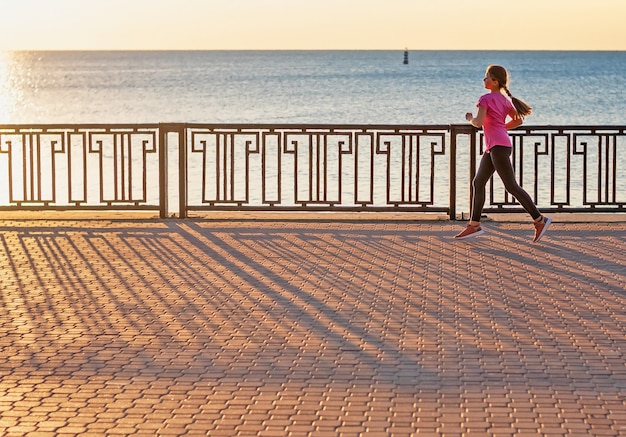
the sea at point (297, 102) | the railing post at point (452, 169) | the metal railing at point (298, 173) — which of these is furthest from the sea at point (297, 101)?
the railing post at point (452, 169)

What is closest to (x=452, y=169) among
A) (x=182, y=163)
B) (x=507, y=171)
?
(x=507, y=171)

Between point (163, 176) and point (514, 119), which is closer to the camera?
point (514, 119)

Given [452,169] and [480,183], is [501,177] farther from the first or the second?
[452,169]

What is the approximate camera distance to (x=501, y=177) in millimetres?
13469

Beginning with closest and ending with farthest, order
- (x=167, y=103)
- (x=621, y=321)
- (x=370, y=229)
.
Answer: (x=621, y=321) → (x=370, y=229) → (x=167, y=103)

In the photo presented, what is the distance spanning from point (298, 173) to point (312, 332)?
24.5 m

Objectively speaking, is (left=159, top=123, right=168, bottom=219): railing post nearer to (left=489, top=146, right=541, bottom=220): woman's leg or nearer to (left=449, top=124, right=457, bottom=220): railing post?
(left=449, top=124, right=457, bottom=220): railing post

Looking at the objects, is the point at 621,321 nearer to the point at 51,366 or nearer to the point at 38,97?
the point at 51,366

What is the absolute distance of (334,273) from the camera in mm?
11531

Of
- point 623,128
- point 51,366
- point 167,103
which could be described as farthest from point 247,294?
point 167,103

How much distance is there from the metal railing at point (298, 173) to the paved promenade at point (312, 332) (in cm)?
130

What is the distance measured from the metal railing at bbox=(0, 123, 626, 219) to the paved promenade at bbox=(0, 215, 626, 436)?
51.3 inches

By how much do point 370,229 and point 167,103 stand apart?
233ft

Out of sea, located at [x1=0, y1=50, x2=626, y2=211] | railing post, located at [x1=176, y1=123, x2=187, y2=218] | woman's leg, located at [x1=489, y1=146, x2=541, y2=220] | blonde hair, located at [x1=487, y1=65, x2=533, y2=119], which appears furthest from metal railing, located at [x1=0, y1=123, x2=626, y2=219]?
sea, located at [x1=0, y1=50, x2=626, y2=211]
